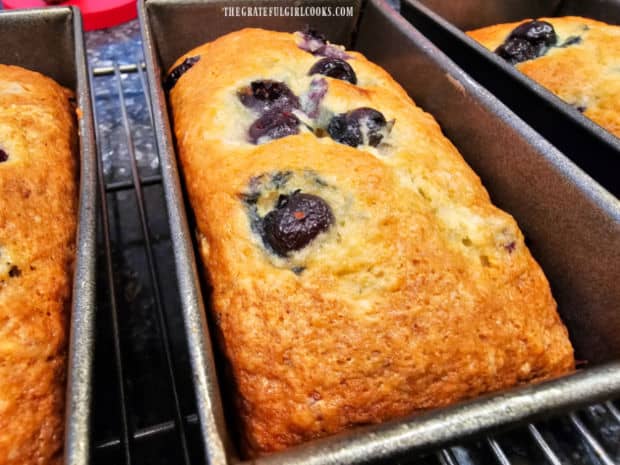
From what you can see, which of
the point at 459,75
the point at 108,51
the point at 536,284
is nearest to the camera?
the point at 536,284

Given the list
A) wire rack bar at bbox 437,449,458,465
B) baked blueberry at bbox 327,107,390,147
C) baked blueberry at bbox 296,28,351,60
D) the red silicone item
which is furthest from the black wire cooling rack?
baked blueberry at bbox 327,107,390,147

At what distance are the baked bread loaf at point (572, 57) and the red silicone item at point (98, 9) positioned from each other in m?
1.81

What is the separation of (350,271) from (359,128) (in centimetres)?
47

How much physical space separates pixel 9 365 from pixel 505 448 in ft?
3.37

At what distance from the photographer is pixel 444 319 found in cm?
112

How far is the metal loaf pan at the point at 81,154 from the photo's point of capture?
87 centimetres

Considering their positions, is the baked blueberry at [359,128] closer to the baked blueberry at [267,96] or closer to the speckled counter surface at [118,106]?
the baked blueberry at [267,96]

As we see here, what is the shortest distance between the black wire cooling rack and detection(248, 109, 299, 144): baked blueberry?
0.48 m

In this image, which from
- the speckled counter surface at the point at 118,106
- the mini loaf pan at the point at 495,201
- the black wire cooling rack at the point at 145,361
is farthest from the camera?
the speckled counter surface at the point at 118,106

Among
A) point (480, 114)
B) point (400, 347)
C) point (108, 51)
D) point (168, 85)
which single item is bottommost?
point (400, 347)

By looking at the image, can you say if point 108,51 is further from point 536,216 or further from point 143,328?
point 536,216

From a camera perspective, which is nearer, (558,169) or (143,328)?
(558,169)

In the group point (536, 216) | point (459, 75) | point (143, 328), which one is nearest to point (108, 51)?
point (143, 328)

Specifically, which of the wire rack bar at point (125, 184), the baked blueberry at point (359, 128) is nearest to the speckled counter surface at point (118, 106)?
the wire rack bar at point (125, 184)
